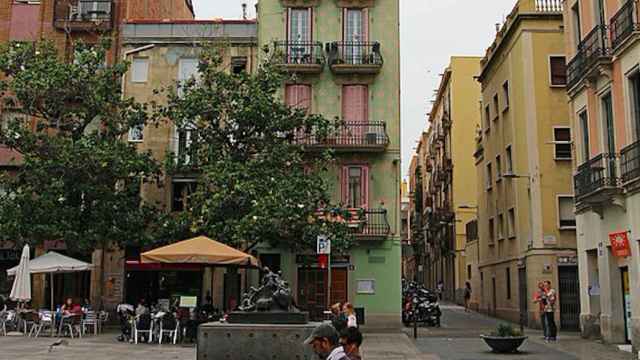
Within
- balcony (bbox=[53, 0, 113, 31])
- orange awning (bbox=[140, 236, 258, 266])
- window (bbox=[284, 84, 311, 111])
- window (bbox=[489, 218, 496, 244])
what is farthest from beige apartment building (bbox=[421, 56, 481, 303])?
orange awning (bbox=[140, 236, 258, 266])

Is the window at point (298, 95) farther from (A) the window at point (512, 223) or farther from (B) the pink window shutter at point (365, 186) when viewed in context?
(A) the window at point (512, 223)

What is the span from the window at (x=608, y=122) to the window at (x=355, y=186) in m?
10.8

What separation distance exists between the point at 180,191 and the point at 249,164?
7.15 meters

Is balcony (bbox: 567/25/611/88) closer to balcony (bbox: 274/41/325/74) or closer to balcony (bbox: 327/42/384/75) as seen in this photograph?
balcony (bbox: 327/42/384/75)

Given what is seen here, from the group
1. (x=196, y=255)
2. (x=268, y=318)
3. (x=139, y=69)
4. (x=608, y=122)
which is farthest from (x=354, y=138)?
(x=268, y=318)

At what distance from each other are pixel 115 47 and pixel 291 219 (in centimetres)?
1357

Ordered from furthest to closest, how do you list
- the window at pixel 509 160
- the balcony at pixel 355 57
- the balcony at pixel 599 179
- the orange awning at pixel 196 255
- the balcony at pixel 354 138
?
the window at pixel 509 160
the balcony at pixel 355 57
the balcony at pixel 354 138
the balcony at pixel 599 179
the orange awning at pixel 196 255

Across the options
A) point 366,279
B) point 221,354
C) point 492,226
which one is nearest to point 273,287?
point 221,354

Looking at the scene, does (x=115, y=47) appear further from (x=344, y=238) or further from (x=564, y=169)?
(x=564, y=169)

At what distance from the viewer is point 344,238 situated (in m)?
26.7

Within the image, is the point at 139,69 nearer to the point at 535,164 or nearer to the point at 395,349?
the point at 535,164

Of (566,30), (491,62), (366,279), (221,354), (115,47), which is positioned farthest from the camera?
(491,62)

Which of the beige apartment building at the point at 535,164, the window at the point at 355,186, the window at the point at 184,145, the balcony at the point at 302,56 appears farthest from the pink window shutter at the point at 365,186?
the window at the point at 184,145

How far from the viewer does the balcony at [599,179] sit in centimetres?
2170
